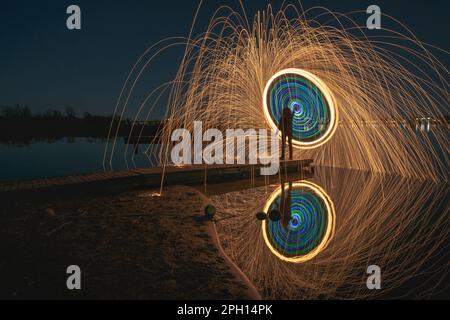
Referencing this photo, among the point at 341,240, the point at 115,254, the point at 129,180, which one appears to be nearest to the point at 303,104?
the point at 129,180

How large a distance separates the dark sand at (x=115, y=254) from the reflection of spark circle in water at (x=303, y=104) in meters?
6.67

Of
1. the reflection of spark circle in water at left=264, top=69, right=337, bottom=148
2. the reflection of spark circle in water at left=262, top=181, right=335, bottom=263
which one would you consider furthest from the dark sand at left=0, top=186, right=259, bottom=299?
the reflection of spark circle in water at left=264, top=69, right=337, bottom=148

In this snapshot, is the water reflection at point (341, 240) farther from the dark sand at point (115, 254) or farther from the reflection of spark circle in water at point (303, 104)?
the reflection of spark circle in water at point (303, 104)

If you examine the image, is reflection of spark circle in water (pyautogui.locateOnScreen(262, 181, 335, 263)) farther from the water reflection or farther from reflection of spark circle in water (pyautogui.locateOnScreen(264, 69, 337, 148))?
reflection of spark circle in water (pyautogui.locateOnScreen(264, 69, 337, 148))

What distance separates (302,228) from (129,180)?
492cm

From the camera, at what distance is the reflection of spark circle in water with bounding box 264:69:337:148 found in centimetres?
1110

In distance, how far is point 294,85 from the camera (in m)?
12.0

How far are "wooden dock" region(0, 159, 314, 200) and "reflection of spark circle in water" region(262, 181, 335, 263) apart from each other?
2.77 metres

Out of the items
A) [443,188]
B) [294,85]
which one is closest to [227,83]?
[294,85]

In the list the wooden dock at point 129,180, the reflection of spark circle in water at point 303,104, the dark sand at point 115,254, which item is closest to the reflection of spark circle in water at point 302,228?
the dark sand at point 115,254

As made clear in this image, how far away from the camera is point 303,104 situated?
12.4 metres

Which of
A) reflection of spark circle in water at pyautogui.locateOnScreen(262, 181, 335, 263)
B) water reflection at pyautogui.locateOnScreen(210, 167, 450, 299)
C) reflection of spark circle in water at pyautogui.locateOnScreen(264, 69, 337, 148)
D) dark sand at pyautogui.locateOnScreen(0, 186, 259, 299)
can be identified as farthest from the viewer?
reflection of spark circle in water at pyautogui.locateOnScreen(264, 69, 337, 148)

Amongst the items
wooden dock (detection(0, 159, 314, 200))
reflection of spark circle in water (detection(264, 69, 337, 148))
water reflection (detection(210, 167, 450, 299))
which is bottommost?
water reflection (detection(210, 167, 450, 299))
